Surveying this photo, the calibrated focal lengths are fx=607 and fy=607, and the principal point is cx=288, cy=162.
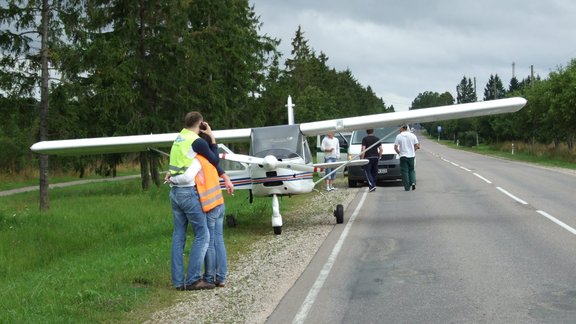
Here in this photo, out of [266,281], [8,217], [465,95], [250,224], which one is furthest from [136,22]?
[465,95]

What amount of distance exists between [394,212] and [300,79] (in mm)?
50409

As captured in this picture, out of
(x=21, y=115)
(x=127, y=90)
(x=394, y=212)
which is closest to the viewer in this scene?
(x=394, y=212)

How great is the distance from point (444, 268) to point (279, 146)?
5.39 metres

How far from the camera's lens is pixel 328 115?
48.9m

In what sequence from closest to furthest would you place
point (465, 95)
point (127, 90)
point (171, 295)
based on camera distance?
1. point (171, 295)
2. point (127, 90)
3. point (465, 95)

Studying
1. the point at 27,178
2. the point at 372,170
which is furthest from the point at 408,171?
the point at 27,178

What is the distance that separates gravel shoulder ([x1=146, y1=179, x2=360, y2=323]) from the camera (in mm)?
6230

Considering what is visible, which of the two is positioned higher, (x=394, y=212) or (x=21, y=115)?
(x=21, y=115)

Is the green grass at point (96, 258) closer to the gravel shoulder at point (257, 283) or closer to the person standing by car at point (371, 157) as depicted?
the gravel shoulder at point (257, 283)

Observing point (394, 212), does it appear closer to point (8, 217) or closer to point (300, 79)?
point (8, 217)

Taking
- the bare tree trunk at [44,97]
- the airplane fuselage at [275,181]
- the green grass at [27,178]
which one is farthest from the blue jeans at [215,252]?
the green grass at [27,178]

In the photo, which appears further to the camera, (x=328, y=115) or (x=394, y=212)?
(x=328, y=115)

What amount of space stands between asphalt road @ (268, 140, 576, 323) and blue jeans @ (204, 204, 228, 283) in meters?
1.08

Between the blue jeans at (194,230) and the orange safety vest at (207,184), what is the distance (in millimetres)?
69
